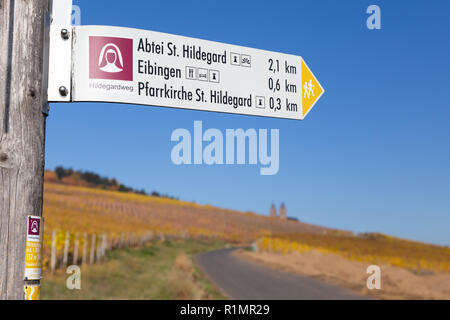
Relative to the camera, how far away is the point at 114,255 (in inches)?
933

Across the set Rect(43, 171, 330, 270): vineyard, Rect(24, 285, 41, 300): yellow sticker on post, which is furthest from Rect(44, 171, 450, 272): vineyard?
Rect(24, 285, 41, 300): yellow sticker on post

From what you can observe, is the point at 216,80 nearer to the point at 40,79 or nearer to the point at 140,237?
the point at 40,79

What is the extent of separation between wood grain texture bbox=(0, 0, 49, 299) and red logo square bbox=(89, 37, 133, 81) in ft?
0.70

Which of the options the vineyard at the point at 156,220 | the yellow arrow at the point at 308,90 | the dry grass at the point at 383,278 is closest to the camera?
the yellow arrow at the point at 308,90

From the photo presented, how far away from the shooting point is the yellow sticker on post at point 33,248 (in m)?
1.77

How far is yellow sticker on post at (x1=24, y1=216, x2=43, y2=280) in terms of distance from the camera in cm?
177

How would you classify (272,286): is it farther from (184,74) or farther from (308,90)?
(184,74)

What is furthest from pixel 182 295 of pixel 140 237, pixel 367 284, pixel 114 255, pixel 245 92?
pixel 140 237

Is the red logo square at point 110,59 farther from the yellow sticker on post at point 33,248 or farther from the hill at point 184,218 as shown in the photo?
the hill at point 184,218

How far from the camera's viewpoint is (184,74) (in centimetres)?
211

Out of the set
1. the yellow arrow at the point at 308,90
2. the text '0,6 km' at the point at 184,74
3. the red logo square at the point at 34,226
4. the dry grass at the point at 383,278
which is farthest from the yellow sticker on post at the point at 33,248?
the dry grass at the point at 383,278

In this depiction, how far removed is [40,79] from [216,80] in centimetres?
79

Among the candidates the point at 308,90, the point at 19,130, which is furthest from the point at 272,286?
the point at 19,130

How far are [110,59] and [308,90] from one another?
3.50 ft
